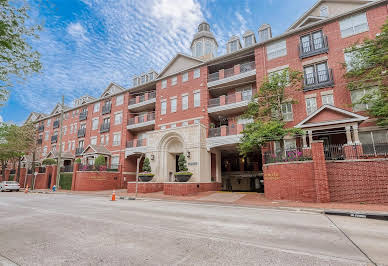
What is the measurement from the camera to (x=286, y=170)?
46.7ft

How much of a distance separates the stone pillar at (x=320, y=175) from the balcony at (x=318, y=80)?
285 inches

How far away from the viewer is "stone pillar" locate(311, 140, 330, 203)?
1245cm

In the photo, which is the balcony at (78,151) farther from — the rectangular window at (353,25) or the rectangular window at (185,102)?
the rectangular window at (353,25)

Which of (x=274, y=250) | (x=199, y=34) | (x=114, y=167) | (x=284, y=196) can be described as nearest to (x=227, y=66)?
(x=199, y=34)

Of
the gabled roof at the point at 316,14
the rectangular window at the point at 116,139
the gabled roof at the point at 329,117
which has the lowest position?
the gabled roof at the point at 329,117

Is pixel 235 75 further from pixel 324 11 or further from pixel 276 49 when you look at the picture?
pixel 324 11

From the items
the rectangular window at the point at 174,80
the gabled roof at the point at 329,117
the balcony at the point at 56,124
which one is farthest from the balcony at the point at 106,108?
the gabled roof at the point at 329,117

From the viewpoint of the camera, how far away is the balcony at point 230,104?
69.9 feet

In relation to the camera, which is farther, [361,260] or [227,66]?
[227,66]

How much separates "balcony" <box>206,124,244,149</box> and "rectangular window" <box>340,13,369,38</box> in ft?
39.1

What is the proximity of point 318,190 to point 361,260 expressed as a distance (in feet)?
32.7

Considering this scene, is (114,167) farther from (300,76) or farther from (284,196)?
(300,76)

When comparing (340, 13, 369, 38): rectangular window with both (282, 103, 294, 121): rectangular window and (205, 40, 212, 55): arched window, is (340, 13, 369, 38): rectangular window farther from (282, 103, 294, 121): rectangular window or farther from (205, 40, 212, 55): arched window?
(205, 40, 212, 55): arched window

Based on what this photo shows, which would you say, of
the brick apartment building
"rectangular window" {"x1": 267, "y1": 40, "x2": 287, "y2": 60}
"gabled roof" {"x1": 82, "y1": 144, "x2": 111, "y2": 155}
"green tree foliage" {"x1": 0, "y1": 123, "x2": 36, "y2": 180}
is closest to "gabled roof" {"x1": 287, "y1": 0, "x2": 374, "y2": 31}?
the brick apartment building
